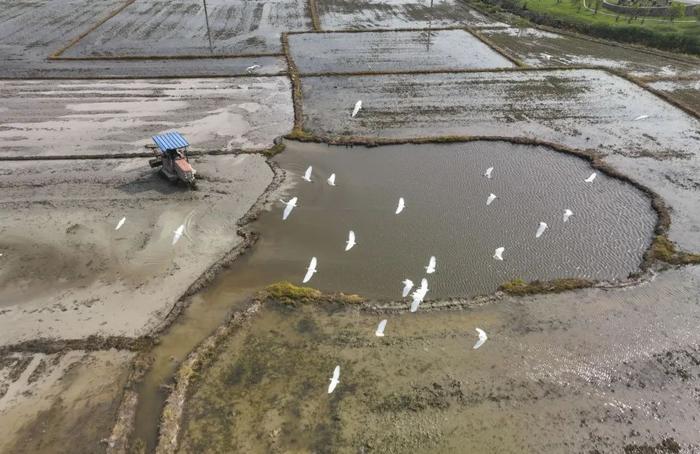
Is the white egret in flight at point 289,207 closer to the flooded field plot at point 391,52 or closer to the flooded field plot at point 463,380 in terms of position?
the flooded field plot at point 463,380

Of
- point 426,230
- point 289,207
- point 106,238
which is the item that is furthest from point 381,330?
point 106,238

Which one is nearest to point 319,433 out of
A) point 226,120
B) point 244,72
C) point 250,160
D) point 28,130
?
point 250,160

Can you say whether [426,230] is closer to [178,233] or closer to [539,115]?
[178,233]

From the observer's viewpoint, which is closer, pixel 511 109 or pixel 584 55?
pixel 511 109

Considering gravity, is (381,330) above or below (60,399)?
above

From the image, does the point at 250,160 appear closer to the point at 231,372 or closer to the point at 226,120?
the point at 226,120

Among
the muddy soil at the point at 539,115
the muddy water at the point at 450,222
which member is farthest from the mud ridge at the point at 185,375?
the muddy soil at the point at 539,115
